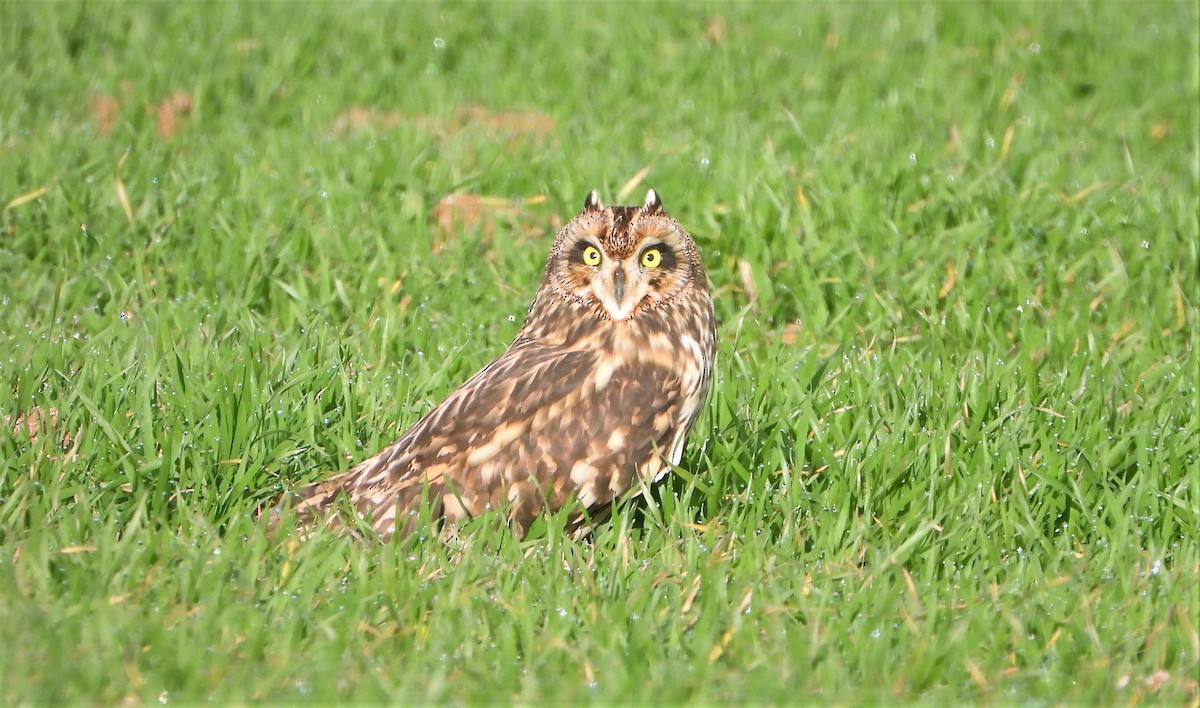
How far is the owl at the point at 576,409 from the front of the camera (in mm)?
4285

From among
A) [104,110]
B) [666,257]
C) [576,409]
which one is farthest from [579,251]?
[104,110]

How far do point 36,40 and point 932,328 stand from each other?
6048mm

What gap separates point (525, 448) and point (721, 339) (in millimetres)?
1791

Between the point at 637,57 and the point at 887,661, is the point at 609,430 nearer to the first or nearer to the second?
the point at 887,661

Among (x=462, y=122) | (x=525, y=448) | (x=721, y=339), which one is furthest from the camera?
(x=462, y=122)

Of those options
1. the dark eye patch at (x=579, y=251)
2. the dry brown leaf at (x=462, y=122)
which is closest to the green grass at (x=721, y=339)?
the dry brown leaf at (x=462, y=122)

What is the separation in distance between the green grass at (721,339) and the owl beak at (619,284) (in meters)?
0.61

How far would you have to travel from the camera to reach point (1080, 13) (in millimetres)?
10164

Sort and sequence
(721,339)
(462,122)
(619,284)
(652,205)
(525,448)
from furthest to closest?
(462,122) → (721,339) → (652,205) → (619,284) → (525,448)

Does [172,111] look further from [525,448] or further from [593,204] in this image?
[525,448]

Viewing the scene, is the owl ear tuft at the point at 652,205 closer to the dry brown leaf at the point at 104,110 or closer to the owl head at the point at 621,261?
the owl head at the point at 621,261

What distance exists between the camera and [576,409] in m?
4.36

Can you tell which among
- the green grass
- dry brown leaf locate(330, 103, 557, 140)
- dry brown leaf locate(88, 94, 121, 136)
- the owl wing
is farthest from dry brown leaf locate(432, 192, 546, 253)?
the owl wing

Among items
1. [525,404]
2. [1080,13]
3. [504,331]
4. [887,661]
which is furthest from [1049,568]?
[1080,13]
